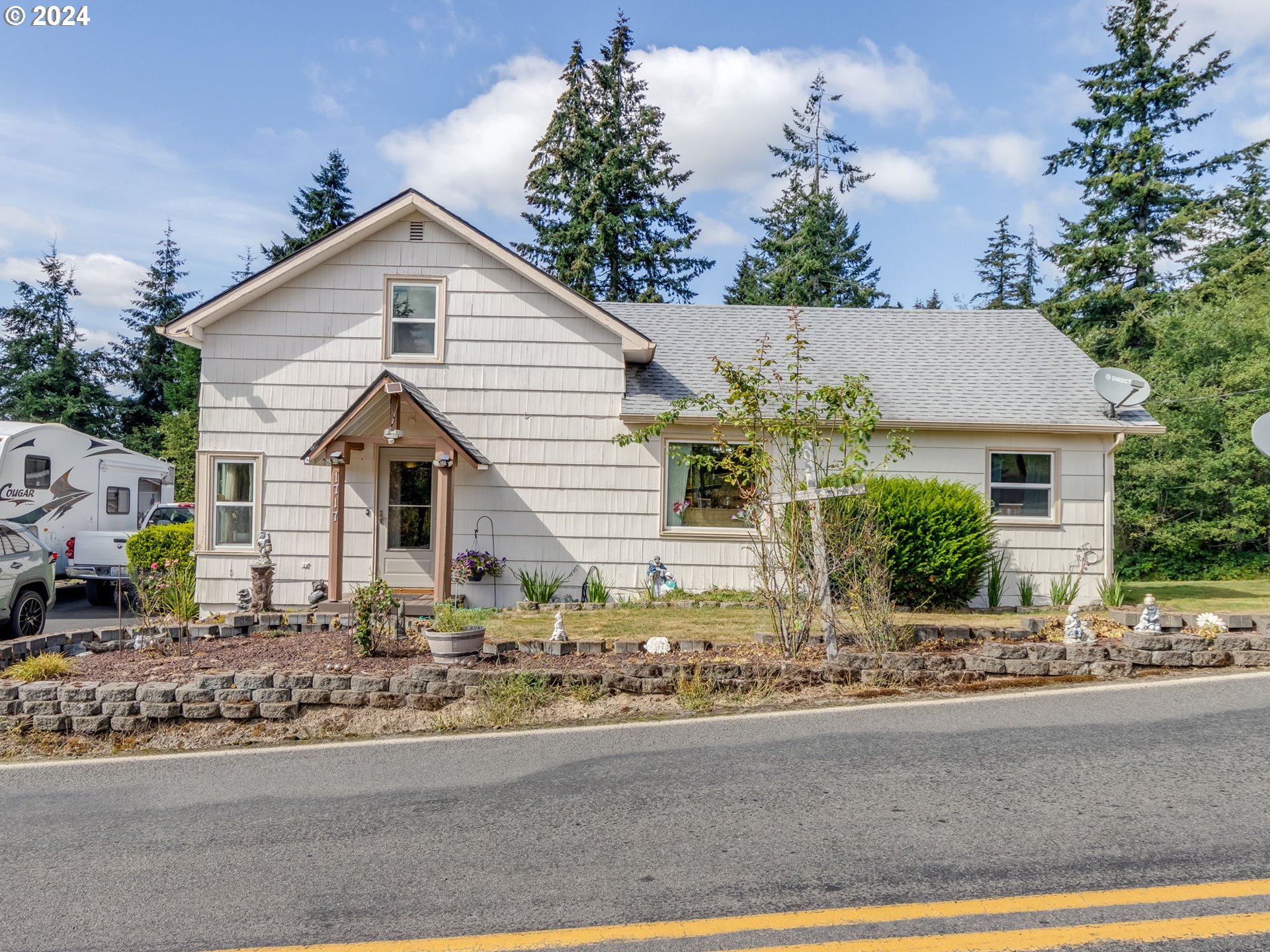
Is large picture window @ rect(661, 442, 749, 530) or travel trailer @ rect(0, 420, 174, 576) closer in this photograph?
large picture window @ rect(661, 442, 749, 530)

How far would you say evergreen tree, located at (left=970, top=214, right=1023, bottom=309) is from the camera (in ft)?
152

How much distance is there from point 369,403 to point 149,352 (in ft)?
121

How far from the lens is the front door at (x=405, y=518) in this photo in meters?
13.4

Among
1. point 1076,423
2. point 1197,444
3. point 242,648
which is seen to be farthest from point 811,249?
point 242,648

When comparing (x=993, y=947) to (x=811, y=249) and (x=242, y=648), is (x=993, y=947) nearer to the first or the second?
(x=242, y=648)

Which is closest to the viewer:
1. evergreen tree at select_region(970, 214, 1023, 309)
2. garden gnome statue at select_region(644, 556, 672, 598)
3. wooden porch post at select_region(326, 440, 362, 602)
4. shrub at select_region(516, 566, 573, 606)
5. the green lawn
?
the green lawn

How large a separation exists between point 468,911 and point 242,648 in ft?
19.2

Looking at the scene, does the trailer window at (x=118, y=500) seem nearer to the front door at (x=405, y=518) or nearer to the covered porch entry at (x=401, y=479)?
the covered porch entry at (x=401, y=479)

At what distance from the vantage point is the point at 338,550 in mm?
12875

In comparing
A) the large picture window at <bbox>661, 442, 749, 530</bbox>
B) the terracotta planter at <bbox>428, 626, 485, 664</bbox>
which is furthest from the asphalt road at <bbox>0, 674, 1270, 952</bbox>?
the large picture window at <bbox>661, 442, 749, 530</bbox>

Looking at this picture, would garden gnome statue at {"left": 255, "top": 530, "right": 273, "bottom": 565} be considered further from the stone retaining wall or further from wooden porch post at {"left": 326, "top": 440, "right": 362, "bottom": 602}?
the stone retaining wall

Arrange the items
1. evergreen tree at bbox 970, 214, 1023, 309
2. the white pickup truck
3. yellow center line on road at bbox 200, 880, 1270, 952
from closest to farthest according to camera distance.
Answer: yellow center line on road at bbox 200, 880, 1270, 952
the white pickup truck
evergreen tree at bbox 970, 214, 1023, 309

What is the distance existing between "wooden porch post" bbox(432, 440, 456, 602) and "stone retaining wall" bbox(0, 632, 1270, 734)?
5.23 m

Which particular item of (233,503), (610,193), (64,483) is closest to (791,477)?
(233,503)
